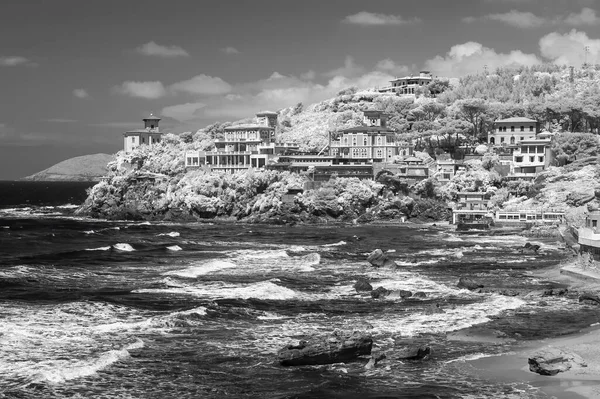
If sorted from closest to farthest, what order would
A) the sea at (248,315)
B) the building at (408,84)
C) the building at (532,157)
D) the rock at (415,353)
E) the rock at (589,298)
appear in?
the sea at (248,315), the rock at (415,353), the rock at (589,298), the building at (532,157), the building at (408,84)

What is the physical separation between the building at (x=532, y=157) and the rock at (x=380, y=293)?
78546mm

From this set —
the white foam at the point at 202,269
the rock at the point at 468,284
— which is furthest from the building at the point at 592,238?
the white foam at the point at 202,269

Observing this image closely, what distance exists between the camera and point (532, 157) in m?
128

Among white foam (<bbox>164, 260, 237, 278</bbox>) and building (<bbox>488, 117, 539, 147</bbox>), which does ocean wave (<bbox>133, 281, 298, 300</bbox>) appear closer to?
white foam (<bbox>164, 260, 237, 278</bbox>)

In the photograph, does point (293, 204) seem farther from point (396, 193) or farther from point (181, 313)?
point (181, 313)

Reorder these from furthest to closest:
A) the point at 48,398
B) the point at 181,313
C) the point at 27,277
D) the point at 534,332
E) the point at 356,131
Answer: the point at 356,131 → the point at 27,277 → the point at 181,313 → the point at 534,332 → the point at 48,398

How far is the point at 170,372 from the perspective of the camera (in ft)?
117

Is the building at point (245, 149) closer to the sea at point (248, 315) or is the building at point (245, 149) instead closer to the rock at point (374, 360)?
the sea at point (248, 315)

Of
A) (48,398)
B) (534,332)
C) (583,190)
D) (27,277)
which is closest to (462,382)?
(534,332)

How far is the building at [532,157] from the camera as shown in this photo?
126500 millimetres

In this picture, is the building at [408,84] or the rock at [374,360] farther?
the building at [408,84]

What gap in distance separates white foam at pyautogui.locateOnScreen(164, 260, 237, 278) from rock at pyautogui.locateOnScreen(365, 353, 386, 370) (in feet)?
95.1

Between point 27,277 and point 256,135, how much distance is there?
81.8 m

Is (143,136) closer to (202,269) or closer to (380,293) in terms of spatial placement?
(202,269)
